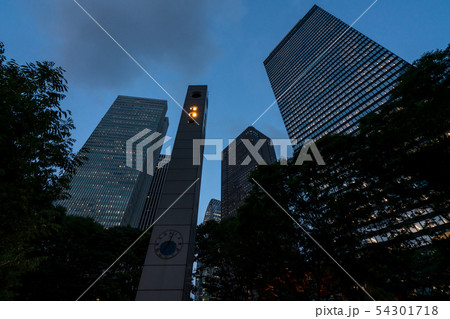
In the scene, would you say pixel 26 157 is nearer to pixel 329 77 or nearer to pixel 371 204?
pixel 371 204

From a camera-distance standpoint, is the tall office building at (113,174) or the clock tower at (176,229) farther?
the tall office building at (113,174)

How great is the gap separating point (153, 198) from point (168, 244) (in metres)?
177

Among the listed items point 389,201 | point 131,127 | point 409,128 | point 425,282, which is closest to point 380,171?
point 389,201

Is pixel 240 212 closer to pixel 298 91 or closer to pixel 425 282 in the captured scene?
pixel 425 282

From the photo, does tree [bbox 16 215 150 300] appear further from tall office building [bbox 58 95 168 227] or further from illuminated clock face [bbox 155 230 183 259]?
tall office building [bbox 58 95 168 227]

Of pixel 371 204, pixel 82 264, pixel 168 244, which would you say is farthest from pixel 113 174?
pixel 371 204

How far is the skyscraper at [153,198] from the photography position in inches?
5896

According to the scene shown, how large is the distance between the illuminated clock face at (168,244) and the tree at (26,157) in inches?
158

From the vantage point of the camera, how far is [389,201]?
1105cm

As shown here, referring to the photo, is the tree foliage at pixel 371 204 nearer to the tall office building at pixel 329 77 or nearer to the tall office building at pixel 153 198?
the tall office building at pixel 329 77

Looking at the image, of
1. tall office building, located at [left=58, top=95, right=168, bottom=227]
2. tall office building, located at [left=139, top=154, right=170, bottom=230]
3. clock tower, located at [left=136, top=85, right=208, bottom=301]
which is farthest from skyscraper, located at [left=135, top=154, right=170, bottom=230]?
clock tower, located at [left=136, top=85, right=208, bottom=301]

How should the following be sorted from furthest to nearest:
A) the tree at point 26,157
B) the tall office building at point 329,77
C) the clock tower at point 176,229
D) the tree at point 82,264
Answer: the tall office building at point 329,77 < the tree at point 82,264 < the clock tower at point 176,229 < the tree at point 26,157

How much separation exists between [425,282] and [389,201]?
5015mm

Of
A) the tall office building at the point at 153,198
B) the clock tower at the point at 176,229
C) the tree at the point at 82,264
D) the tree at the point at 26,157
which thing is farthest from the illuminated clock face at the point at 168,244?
the tall office building at the point at 153,198
